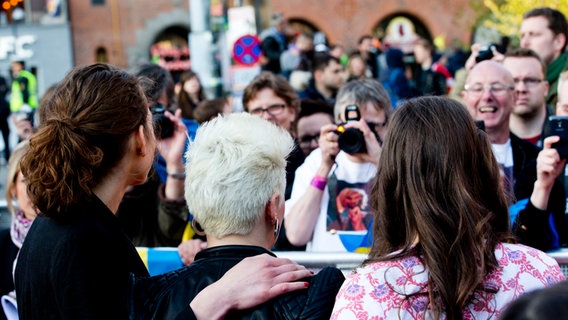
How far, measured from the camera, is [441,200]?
7.64 feet

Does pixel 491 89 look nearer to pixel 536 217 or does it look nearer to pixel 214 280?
pixel 536 217

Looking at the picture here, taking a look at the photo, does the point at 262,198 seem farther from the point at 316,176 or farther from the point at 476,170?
the point at 316,176

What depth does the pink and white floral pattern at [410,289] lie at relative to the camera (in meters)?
2.24

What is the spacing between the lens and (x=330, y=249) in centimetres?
422

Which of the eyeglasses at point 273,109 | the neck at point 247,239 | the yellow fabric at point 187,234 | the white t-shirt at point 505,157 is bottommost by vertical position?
the yellow fabric at point 187,234

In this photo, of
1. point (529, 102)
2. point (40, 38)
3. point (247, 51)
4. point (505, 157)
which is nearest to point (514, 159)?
point (505, 157)

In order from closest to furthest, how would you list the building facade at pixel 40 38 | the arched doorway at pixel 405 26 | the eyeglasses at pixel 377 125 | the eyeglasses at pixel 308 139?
the eyeglasses at pixel 377 125 < the eyeglasses at pixel 308 139 < the building facade at pixel 40 38 < the arched doorway at pixel 405 26

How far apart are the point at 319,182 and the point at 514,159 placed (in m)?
1.09

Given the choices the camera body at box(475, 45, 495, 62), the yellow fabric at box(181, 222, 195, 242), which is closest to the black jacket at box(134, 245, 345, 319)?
the yellow fabric at box(181, 222, 195, 242)

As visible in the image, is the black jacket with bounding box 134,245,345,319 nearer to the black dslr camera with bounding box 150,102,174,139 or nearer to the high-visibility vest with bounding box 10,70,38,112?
the black dslr camera with bounding box 150,102,174,139

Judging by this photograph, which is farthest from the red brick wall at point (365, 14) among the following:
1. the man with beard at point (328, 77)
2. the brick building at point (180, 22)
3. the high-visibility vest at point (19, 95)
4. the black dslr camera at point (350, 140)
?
the black dslr camera at point (350, 140)

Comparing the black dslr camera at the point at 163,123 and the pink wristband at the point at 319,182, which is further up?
the black dslr camera at the point at 163,123

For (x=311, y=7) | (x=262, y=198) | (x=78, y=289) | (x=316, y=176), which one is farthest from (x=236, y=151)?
(x=311, y=7)

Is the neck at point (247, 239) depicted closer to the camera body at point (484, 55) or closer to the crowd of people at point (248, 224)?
the crowd of people at point (248, 224)
